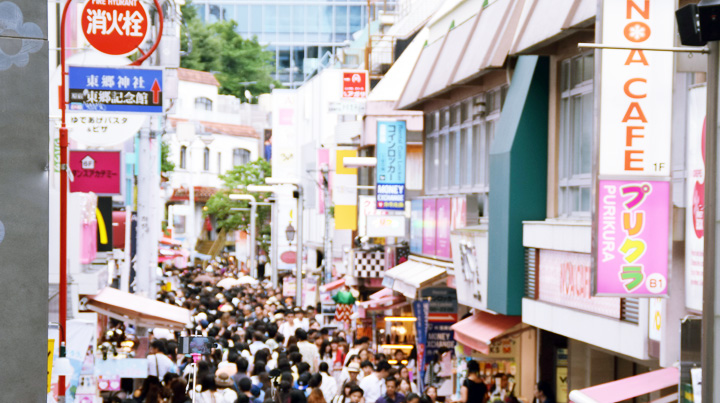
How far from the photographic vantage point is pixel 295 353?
1861cm

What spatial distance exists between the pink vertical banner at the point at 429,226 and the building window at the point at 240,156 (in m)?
58.9

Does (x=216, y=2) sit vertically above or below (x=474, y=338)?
above

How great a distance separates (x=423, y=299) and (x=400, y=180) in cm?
383

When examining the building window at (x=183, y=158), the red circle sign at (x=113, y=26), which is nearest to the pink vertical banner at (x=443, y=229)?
the red circle sign at (x=113, y=26)

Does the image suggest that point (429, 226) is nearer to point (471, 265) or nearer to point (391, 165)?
point (391, 165)

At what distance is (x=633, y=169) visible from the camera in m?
9.89

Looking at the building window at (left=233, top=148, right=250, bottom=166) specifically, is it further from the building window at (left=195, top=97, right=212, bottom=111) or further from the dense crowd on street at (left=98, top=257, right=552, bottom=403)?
the dense crowd on street at (left=98, top=257, right=552, bottom=403)

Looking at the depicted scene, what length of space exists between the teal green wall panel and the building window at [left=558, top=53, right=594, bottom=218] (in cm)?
39

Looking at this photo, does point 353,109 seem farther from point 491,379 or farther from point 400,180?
point 491,379

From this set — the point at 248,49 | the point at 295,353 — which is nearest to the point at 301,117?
the point at 248,49

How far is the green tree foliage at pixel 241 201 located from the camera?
66812 mm

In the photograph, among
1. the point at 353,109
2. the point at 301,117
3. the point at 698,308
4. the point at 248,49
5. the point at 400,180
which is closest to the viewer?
the point at 698,308

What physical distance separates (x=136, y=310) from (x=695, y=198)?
34.2 ft

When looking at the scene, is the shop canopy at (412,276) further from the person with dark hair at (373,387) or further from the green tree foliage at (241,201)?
the green tree foliage at (241,201)
